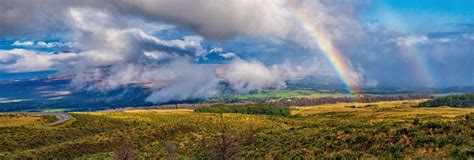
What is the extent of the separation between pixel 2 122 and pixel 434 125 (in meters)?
124

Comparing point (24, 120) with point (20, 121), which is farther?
point (24, 120)

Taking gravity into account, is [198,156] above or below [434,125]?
below

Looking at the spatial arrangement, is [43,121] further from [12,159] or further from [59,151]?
[12,159]

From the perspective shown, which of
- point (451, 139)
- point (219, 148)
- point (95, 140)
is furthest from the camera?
point (95, 140)

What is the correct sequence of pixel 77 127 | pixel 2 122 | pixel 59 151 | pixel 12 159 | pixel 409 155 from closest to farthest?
pixel 409 155
pixel 12 159
pixel 59 151
pixel 77 127
pixel 2 122

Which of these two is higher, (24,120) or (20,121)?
(24,120)

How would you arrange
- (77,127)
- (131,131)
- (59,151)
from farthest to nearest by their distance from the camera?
1. (77,127)
2. (131,131)
3. (59,151)

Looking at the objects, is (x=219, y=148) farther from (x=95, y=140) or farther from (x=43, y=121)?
(x=43, y=121)

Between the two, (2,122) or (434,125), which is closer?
(434,125)

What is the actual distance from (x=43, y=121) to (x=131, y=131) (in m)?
43.9

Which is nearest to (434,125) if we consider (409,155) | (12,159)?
(409,155)

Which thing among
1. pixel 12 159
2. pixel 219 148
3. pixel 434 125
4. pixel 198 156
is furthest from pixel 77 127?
pixel 434 125

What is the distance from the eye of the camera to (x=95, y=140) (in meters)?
90.3

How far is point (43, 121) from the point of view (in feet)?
424
